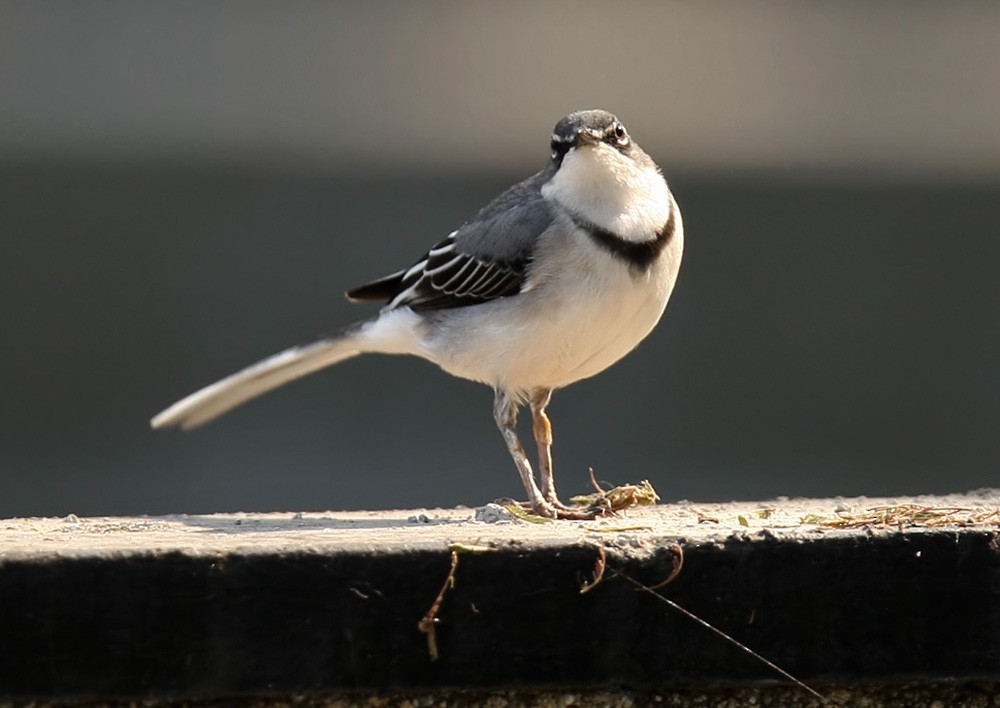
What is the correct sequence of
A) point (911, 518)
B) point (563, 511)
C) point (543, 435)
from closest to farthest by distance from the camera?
point (911, 518), point (563, 511), point (543, 435)

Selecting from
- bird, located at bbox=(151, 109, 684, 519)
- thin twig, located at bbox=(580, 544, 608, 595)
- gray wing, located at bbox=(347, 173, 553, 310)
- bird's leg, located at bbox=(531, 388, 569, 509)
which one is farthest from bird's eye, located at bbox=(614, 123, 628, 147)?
thin twig, located at bbox=(580, 544, 608, 595)

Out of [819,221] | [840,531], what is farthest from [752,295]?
[840,531]

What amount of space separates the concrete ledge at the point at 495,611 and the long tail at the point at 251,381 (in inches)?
130

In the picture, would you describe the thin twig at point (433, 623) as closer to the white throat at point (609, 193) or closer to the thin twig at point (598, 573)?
the thin twig at point (598, 573)

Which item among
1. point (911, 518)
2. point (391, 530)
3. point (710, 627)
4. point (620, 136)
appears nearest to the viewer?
point (710, 627)

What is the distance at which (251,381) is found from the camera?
7.71 m

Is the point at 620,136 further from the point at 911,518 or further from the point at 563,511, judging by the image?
the point at 911,518

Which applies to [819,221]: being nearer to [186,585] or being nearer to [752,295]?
[752,295]

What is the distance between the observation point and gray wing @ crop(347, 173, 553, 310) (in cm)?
626

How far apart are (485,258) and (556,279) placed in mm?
493

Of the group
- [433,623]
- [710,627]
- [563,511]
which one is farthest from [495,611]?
[563,511]

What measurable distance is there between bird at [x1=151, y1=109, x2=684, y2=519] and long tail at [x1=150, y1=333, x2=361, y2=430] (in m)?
0.88

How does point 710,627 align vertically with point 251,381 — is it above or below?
below

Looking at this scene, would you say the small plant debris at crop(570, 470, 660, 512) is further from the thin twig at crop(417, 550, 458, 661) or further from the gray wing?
the thin twig at crop(417, 550, 458, 661)
